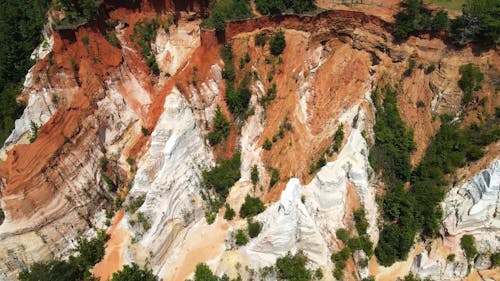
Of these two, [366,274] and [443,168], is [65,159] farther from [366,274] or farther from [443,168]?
[443,168]

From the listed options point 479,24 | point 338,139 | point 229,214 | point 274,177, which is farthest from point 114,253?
point 479,24

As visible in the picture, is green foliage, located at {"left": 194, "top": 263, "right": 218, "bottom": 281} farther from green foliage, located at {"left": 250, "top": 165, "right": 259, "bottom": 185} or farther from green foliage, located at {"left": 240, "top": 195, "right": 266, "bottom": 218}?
green foliage, located at {"left": 250, "top": 165, "right": 259, "bottom": 185}

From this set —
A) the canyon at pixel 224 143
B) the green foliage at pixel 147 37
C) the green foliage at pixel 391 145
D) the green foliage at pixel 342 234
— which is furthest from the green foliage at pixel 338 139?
the green foliage at pixel 147 37

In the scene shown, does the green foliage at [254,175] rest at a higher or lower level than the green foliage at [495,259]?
higher

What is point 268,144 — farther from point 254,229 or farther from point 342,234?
point 342,234

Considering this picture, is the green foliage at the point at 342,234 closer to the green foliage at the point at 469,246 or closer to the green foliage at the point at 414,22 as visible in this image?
the green foliage at the point at 469,246

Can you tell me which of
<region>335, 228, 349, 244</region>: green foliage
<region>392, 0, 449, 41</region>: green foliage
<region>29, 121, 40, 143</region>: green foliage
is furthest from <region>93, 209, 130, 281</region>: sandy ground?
<region>392, 0, 449, 41</region>: green foliage

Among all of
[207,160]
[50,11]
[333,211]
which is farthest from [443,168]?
[50,11]
